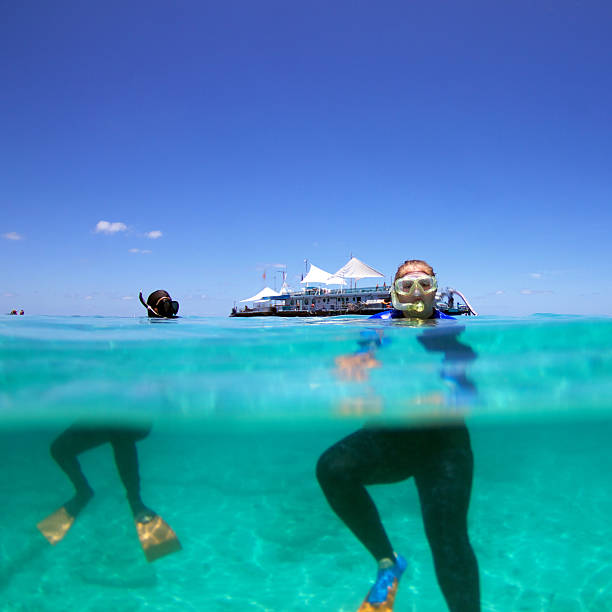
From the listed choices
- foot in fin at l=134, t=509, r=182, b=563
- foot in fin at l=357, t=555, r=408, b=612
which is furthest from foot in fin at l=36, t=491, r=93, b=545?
foot in fin at l=357, t=555, r=408, b=612

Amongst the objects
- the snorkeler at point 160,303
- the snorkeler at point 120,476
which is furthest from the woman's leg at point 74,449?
the snorkeler at point 160,303

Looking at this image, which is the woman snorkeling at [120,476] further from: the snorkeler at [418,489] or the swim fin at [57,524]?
the snorkeler at [418,489]

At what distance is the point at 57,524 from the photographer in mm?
6754

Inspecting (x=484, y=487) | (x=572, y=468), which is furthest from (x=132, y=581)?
(x=572, y=468)

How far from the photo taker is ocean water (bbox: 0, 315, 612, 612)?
5367mm

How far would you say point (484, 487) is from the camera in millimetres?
14883

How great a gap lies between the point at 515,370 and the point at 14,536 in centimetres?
1244

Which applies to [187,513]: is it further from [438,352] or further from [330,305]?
[330,305]

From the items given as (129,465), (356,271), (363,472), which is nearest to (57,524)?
(129,465)

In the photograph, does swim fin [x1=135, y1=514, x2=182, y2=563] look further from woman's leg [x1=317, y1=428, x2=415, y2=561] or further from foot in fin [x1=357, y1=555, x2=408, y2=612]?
woman's leg [x1=317, y1=428, x2=415, y2=561]

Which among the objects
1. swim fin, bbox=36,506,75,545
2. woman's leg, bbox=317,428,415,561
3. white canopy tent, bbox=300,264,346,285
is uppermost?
white canopy tent, bbox=300,264,346,285

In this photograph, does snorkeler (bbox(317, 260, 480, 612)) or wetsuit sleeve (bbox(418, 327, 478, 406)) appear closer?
snorkeler (bbox(317, 260, 480, 612))

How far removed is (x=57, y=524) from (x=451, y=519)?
22.5 feet

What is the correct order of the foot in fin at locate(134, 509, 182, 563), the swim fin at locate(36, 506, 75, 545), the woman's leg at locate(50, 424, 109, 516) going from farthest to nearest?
1. the swim fin at locate(36, 506, 75, 545)
2. the foot in fin at locate(134, 509, 182, 563)
3. the woman's leg at locate(50, 424, 109, 516)
